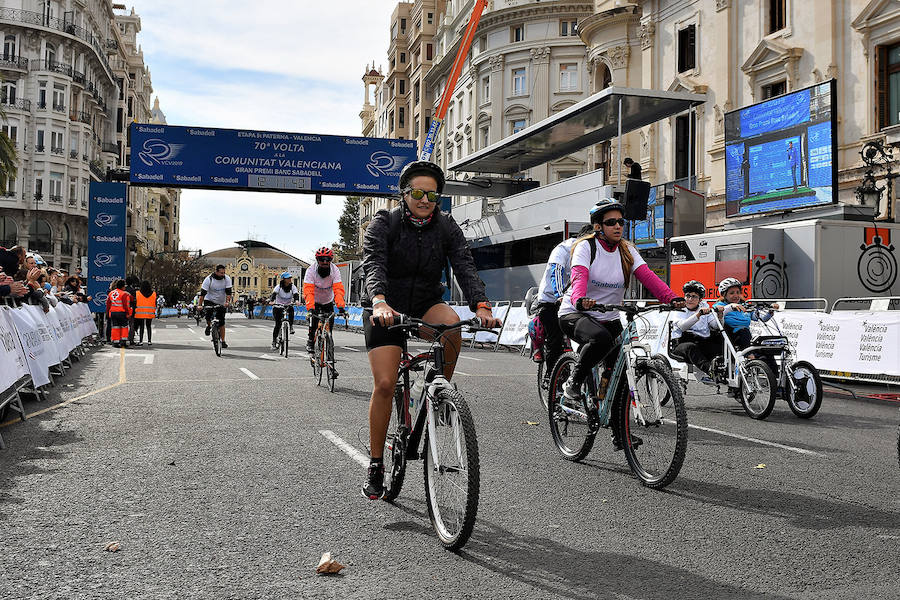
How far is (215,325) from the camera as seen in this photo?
17.0 metres

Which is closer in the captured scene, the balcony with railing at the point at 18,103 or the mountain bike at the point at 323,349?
the mountain bike at the point at 323,349

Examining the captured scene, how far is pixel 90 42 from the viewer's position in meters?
62.6

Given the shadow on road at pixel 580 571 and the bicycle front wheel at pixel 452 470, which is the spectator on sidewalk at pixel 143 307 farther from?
the shadow on road at pixel 580 571

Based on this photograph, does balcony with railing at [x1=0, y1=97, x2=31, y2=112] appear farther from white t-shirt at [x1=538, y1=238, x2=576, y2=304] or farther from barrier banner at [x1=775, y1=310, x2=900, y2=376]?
white t-shirt at [x1=538, y1=238, x2=576, y2=304]

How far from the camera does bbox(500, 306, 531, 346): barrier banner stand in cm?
2106

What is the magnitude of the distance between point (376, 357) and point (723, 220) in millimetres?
25323

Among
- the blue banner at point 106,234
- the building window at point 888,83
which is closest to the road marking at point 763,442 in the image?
the building window at point 888,83

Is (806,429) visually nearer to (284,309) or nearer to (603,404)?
(603,404)

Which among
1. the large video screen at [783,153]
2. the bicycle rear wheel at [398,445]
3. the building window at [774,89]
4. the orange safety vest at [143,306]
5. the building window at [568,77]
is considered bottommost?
the bicycle rear wheel at [398,445]

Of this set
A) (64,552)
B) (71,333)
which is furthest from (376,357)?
(71,333)

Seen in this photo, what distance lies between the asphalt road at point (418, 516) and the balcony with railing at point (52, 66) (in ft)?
189

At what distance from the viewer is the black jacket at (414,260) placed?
462cm

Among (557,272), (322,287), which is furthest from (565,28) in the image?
(557,272)

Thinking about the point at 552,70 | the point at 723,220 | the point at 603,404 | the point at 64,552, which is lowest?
the point at 64,552
